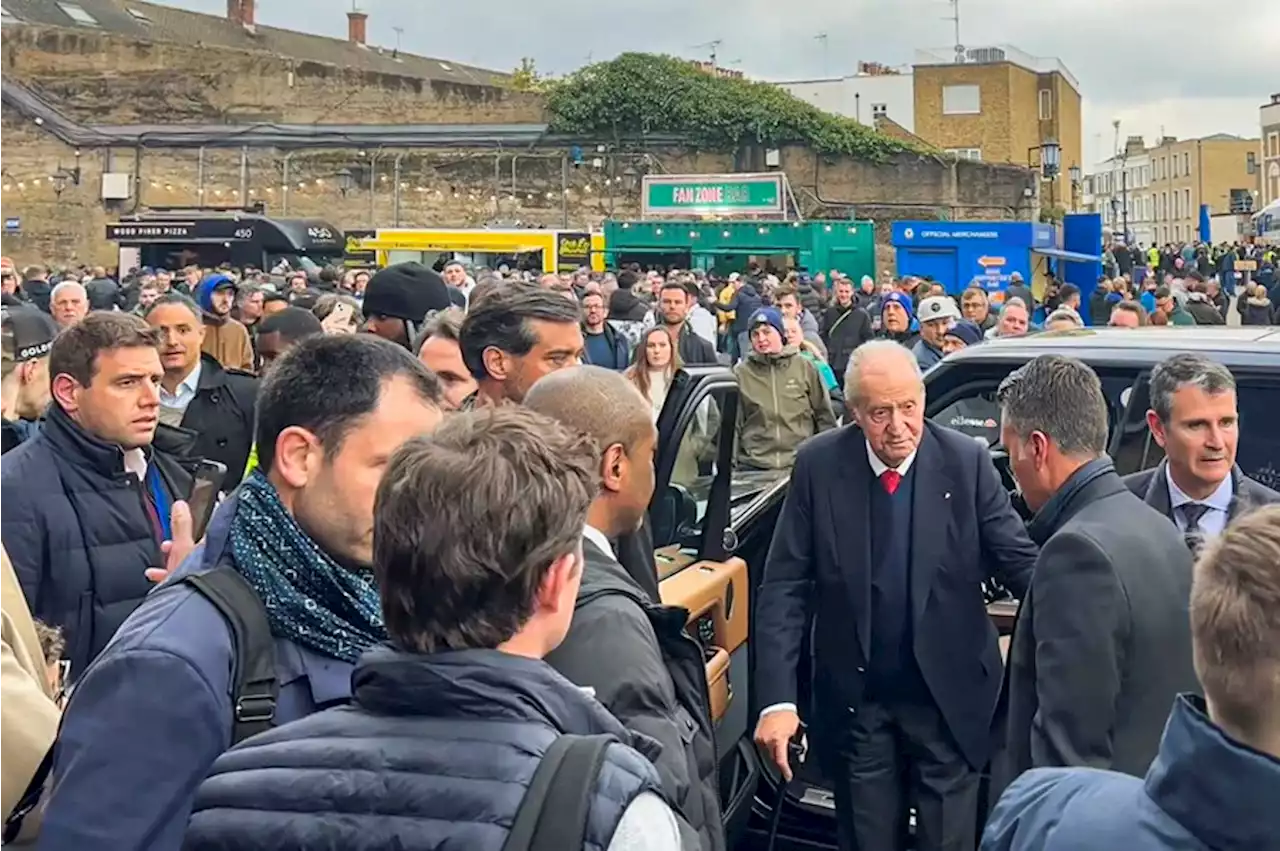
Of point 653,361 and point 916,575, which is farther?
point 653,361

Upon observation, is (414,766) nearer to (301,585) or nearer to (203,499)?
(301,585)

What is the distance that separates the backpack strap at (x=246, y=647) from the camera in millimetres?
2020

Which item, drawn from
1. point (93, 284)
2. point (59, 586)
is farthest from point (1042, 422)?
point (93, 284)

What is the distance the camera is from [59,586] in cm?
386

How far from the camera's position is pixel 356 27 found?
199ft

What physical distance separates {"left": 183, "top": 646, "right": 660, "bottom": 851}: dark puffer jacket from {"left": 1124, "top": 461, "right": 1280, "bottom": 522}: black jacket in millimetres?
2850

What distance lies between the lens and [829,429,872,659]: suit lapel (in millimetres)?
4102

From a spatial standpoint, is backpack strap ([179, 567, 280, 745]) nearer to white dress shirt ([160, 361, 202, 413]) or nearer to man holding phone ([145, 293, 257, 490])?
man holding phone ([145, 293, 257, 490])

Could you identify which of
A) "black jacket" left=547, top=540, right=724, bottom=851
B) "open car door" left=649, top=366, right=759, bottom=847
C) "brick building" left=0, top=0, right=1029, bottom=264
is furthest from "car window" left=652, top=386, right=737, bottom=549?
"brick building" left=0, top=0, right=1029, bottom=264

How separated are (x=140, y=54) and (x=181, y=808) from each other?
43.3 meters

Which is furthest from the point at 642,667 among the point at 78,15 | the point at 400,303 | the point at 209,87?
the point at 78,15

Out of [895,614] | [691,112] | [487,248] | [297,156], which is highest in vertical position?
[691,112]

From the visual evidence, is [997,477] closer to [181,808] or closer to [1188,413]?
[1188,413]

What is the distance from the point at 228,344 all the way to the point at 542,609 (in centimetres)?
714
